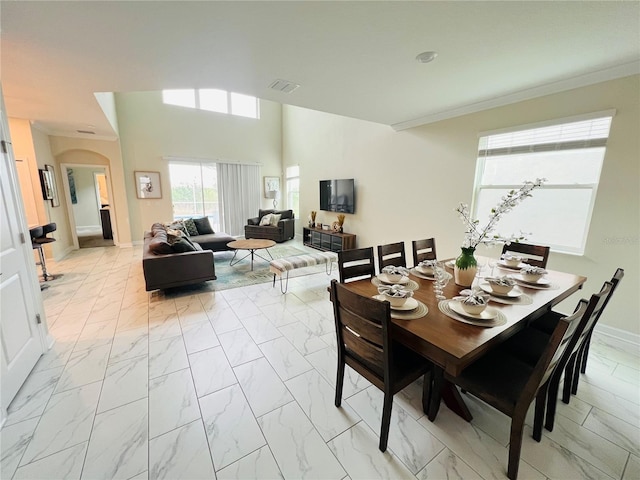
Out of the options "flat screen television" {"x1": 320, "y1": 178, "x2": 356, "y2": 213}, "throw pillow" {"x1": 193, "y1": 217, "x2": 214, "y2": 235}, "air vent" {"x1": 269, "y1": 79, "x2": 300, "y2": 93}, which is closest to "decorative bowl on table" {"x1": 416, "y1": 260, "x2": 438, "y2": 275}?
"air vent" {"x1": 269, "y1": 79, "x2": 300, "y2": 93}

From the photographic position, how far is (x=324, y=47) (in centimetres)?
203

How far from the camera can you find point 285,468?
135 centimetres

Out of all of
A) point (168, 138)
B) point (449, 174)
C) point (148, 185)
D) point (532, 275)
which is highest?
point (168, 138)

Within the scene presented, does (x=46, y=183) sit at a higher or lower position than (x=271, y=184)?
lower

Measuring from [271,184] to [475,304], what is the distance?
7.54 m

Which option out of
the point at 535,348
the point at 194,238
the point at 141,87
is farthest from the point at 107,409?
the point at 194,238

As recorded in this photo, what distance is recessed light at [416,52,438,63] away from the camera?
211 cm

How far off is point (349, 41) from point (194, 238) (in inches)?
187

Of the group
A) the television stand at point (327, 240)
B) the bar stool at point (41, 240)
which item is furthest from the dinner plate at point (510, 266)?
the bar stool at point (41, 240)

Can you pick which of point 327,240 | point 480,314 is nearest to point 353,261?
point 480,314

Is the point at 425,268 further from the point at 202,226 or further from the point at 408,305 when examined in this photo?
the point at 202,226

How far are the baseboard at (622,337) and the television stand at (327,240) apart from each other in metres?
3.76

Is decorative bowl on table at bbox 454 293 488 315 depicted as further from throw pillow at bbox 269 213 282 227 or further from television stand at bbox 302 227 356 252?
throw pillow at bbox 269 213 282 227

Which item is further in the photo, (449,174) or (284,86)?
(449,174)
